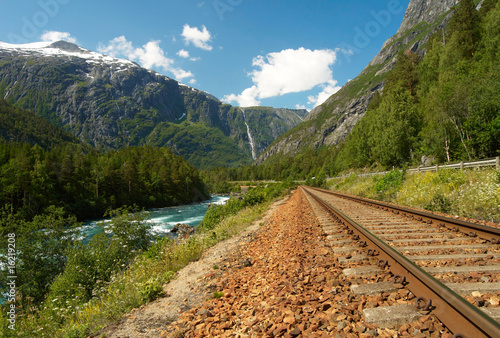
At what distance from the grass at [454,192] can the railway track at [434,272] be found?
3.97 meters

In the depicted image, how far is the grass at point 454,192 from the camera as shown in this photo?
8812 mm

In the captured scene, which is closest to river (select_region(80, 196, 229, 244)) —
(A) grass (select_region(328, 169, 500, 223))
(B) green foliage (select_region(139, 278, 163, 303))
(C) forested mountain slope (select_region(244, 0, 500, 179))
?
(B) green foliage (select_region(139, 278, 163, 303))

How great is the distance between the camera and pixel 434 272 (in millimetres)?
3375

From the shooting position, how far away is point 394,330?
2309 millimetres

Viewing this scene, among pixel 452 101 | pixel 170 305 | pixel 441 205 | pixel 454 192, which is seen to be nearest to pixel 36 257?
pixel 170 305

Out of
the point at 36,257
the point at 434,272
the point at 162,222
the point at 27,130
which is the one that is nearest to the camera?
the point at 434,272

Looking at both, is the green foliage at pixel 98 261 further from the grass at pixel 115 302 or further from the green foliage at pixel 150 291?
the green foliage at pixel 150 291

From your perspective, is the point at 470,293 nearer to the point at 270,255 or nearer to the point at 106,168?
the point at 270,255

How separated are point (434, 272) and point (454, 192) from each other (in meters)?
10.7

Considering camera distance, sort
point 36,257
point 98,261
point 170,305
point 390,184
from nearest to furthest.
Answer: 1. point 170,305
2. point 98,261
3. point 36,257
4. point 390,184

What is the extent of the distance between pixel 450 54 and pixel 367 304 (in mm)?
43025

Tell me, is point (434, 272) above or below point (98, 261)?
above

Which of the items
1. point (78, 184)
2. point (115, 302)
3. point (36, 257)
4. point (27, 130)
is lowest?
point (36, 257)

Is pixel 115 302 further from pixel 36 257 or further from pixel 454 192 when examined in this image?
pixel 454 192
